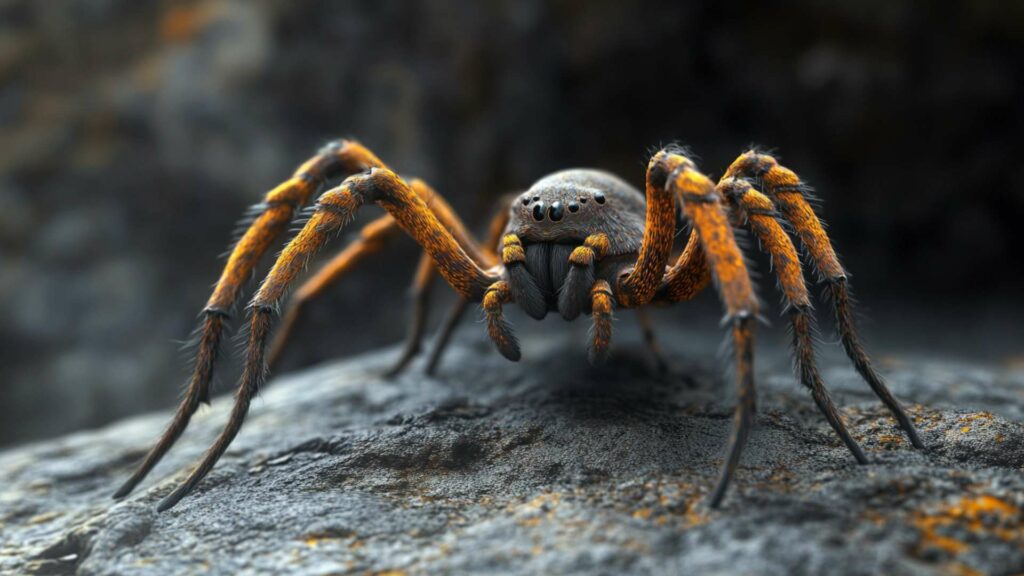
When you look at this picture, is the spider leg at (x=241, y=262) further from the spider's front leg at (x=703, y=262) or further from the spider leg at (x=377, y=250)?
the spider's front leg at (x=703, y=262)

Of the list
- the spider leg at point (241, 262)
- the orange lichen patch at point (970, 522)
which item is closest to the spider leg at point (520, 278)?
the spider leg at point (241, 262)

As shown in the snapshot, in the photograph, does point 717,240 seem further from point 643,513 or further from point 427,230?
point 427,230

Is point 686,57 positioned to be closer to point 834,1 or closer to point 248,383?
point 834,1

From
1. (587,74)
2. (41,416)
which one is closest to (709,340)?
(587,74)

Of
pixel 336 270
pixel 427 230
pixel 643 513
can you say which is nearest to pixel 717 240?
pixel 643 513

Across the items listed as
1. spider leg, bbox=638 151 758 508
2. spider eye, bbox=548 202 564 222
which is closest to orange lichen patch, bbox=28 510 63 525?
spider eye, bbox=548 202 564 222
